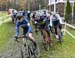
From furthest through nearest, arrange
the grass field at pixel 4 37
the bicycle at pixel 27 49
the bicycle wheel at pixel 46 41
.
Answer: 1. the grass field at pixel 4 37
2. the bicycle wheel at pixel 46 41
3. the bicycle at pixel 27 49

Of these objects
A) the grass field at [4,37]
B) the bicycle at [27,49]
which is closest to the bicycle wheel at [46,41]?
the grass field at [4,37]

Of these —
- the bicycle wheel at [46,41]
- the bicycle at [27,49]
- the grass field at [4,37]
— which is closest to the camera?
the bicycle at [27,49]

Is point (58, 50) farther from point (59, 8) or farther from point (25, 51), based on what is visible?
point (59, 8)

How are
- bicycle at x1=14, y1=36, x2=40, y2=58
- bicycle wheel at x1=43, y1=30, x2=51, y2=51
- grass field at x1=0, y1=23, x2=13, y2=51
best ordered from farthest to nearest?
grass field at x1=0, y1=23, x2=13, y2=51
bicycle wheel at x1=43, y1=30, x2=51, y2=51
bicycle at x1=14, y1=36, x2=40, y2=58

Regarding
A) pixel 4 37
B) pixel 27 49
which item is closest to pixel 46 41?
pixel 27 49

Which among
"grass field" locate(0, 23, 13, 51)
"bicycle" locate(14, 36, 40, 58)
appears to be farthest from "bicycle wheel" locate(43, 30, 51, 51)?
"bicycle" locate(14, 36, 40, 58)

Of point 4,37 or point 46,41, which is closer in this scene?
point 46,41

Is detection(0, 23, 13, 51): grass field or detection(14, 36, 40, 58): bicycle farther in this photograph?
detection(0, 23, 13, 51): grass field

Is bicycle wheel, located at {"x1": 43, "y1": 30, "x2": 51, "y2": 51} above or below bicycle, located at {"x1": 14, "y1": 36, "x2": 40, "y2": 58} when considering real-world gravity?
below

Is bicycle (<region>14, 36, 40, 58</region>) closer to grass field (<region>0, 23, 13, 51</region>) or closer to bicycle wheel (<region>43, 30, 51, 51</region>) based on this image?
bicycle wheel (<region>43, 30, 51, 51</region>)

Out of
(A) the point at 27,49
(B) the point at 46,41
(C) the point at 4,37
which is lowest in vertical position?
(C) the point at 4,37

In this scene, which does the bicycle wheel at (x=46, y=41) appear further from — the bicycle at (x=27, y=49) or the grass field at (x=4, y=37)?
the bicycle at (x=27, y=49)

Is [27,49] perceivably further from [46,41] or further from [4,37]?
[4,37]

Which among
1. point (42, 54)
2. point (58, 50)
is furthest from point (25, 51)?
point (58, 50)
